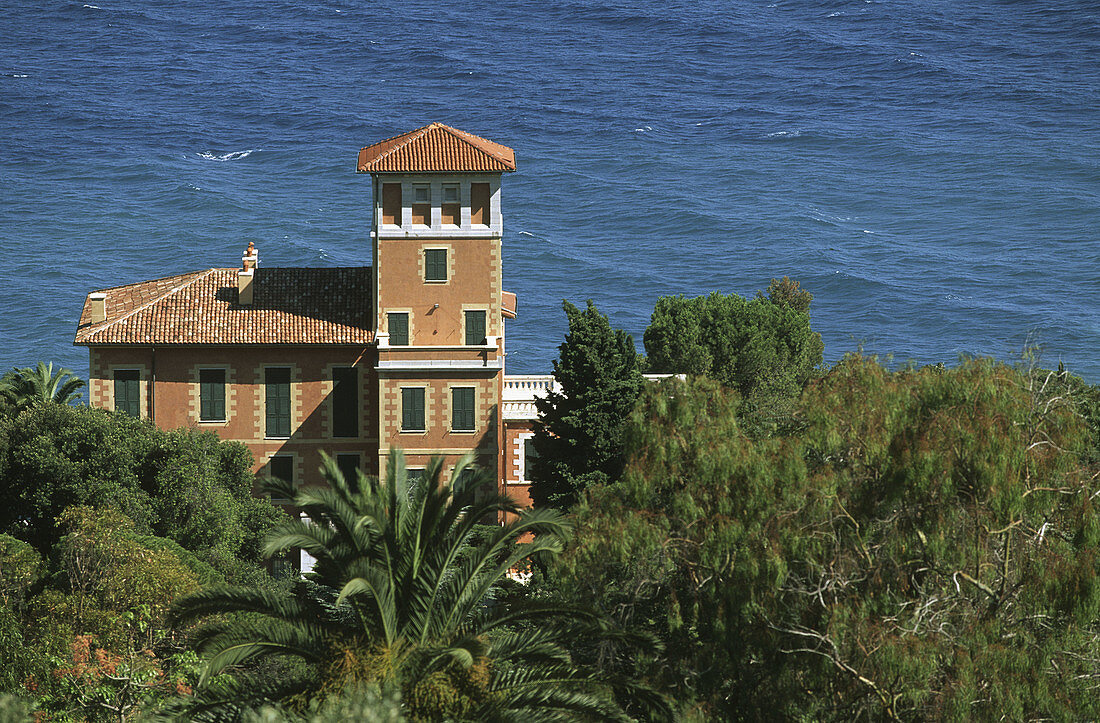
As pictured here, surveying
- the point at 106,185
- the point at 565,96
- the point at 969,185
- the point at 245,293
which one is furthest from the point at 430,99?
the point at 245,293

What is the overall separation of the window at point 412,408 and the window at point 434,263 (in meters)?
3.94

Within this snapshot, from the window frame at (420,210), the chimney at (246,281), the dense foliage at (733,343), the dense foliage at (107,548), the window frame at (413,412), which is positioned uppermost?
the window frame at (420,210)

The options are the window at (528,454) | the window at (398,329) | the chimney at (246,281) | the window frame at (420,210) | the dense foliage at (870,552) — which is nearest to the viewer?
the dense foliage at (870,552)

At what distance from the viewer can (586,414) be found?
46000mm

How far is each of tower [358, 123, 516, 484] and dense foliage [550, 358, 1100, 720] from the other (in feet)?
78.6

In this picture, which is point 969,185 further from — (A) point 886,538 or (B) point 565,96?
(A) point 886,538

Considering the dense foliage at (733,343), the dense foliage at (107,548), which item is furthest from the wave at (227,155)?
the dense foliage at (107,548)

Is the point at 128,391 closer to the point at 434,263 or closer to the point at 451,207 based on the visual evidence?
the point at 434,263

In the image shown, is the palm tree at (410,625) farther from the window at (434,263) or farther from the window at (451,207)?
the window at (451,207)

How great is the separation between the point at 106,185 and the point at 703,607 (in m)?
149

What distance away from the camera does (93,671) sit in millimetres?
26875

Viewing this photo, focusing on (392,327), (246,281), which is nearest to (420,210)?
(392,327)

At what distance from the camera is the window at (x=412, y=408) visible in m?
51.4

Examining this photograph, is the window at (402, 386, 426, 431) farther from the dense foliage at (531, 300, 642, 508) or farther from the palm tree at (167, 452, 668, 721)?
the palm tree at (167, 452, 668, 721)
